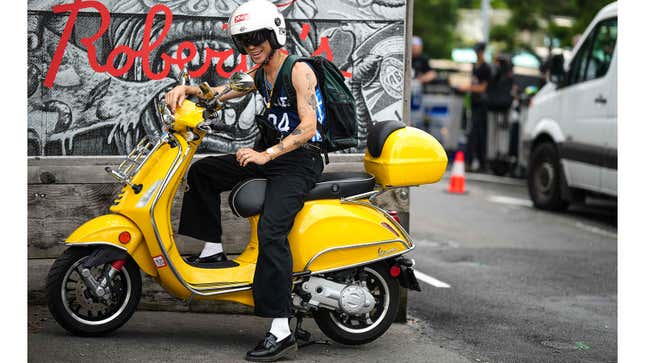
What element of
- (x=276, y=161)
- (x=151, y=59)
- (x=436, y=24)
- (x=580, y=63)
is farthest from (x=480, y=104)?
(x=436, y=24)

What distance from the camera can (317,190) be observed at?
5.81 m

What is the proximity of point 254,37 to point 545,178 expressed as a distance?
8075mm

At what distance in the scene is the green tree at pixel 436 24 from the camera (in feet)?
151

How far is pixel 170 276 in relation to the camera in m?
5.68

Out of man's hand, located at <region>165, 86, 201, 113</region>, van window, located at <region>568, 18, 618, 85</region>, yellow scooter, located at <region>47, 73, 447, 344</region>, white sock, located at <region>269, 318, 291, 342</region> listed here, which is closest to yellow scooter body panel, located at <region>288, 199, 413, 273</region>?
yellow scooter, located at <region>47, 73, 447, 344</region>

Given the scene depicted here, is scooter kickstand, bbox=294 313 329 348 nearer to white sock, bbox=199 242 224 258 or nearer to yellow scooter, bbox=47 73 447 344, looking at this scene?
yellow scooter, bbox=47 73 447 344

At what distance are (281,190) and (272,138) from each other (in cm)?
36

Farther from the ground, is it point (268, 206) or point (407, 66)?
point (407, 66)

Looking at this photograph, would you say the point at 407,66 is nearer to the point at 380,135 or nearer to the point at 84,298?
the point at 380,135

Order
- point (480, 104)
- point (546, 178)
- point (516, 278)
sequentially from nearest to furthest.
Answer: point (516, 278) → point (546, 178) → point (480, 104)

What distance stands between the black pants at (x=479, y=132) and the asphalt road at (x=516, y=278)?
3.40 meters

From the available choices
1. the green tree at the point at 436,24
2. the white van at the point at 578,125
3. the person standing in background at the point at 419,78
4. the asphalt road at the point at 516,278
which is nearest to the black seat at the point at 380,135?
the asphalt road at the point at 516,278

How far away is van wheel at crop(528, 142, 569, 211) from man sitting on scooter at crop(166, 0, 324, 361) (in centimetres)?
742

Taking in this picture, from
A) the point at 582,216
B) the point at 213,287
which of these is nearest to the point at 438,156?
the point at 213,287
